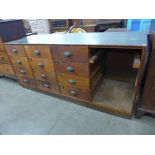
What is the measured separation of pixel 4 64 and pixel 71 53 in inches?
52.7

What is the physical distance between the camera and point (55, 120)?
1.36 m

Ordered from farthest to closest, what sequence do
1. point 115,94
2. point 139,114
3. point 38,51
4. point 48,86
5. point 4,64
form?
point 4,64 < point 48,86 < point 115,94 < point 38,51 < point 139,114

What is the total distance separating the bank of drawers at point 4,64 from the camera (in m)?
1.76

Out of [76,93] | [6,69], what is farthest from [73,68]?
[6,69]

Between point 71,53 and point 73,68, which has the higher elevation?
point 71,53

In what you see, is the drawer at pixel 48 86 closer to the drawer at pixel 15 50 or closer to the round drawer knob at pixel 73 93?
the round drawer knob at pixel 73 93

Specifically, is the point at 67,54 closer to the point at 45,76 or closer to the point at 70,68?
the point at 70,68

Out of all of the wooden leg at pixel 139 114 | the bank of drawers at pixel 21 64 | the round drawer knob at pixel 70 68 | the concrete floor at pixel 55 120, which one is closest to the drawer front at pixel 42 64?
the bank of drawers at pixel 21 64

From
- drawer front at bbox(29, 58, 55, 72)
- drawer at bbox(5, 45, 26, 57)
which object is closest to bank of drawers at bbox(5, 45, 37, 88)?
drawer at bbox(5, 45, 26, 57)

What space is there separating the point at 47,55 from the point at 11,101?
0.92 meters

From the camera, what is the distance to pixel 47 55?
132 centimetres
